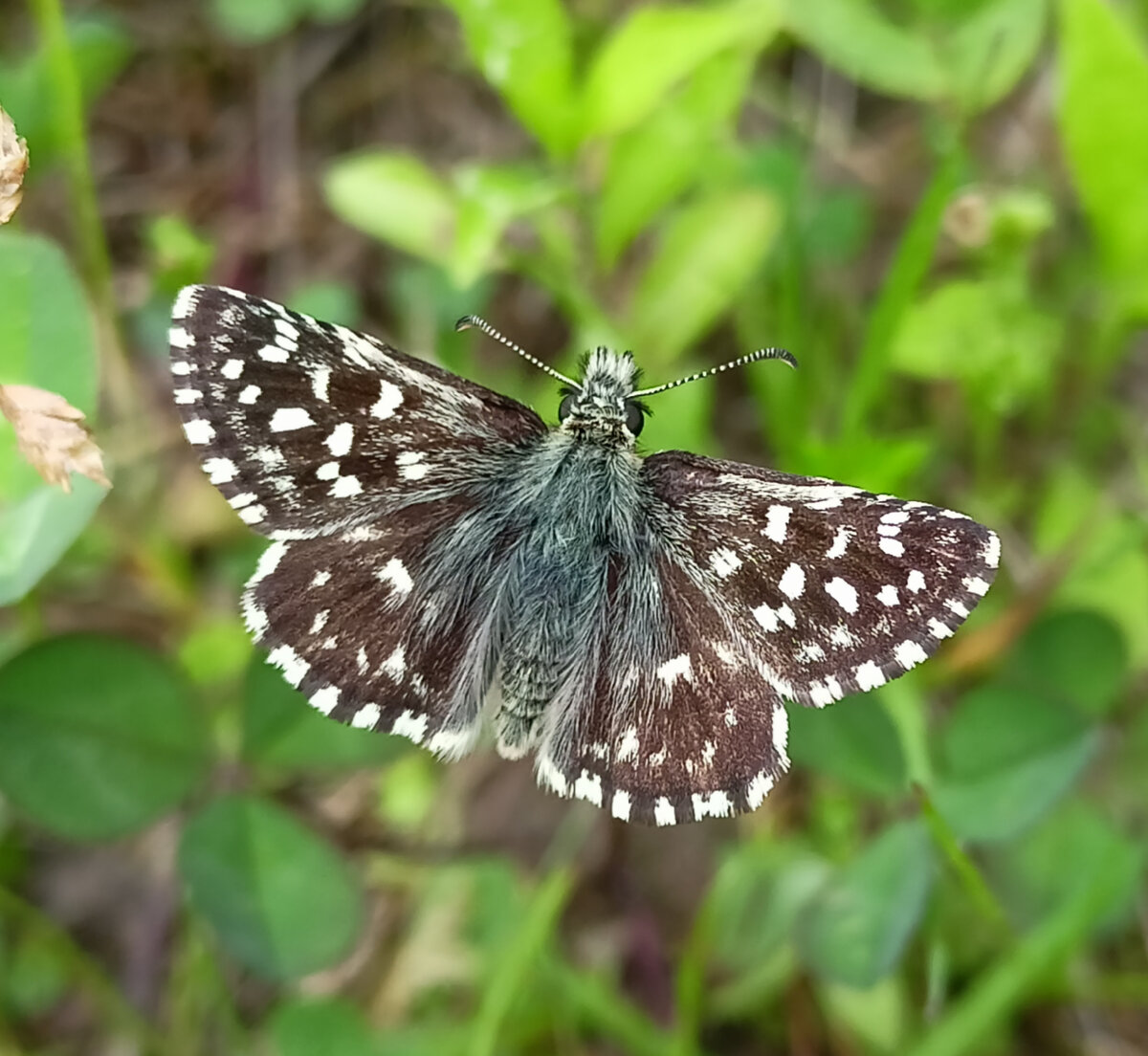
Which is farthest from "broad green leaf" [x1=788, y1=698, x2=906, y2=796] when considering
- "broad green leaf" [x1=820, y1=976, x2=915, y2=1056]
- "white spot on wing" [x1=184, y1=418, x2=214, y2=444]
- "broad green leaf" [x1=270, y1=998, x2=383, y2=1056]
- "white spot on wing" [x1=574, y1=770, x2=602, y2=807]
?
"white spot on wing" [x1=184, y1=418, x2=214, y2=444]

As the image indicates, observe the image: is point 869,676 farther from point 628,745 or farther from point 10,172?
point 10,172

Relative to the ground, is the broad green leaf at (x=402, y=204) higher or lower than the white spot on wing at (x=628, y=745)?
higher

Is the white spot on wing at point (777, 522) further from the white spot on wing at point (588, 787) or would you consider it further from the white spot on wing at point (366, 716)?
the white spot on wing at point (366, 716)

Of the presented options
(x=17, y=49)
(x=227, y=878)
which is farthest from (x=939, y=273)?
(x=17, y=49)

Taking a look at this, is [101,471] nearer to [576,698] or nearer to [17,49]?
[576,698]

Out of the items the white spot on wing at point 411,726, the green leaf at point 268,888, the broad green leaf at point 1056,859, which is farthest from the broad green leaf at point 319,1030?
the broad green leaf at point 1056,859

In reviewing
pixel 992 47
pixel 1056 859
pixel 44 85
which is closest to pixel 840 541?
pixel 1056 859
